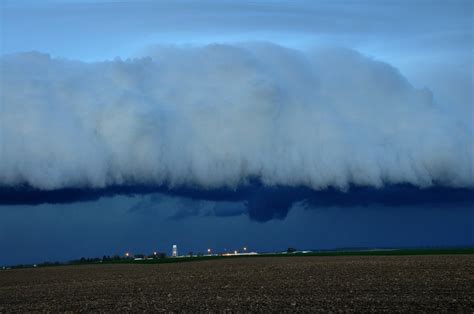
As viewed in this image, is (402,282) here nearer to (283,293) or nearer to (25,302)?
(283,293)

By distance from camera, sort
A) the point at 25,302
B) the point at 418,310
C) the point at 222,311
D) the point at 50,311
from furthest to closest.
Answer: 1. the point at 25,302
2. the point at 50,311
3. the point at 222,311
4. the point at 418,310

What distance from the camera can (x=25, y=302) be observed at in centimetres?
5122

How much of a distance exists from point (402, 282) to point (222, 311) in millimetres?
20087

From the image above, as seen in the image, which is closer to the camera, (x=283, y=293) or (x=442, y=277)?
(x=283, y=293)

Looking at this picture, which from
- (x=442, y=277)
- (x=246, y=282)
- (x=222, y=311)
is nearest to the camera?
(x=222, y=311)

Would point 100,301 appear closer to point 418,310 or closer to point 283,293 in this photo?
point 283,293

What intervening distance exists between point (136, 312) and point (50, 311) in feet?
21.9

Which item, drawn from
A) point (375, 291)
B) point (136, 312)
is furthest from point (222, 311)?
point (375, 291)

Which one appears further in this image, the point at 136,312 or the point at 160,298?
the point at 160,298

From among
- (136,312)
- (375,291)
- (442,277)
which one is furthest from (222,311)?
(442,277)

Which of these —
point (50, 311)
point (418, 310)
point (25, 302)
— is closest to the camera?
point (418, 310)

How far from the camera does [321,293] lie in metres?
45.0

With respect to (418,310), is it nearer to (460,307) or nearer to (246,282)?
(460,307)

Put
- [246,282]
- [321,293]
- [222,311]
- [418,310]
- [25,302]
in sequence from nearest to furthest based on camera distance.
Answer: [418,310] < [222,311] < [321,293] < [25,302] < [246,282]
